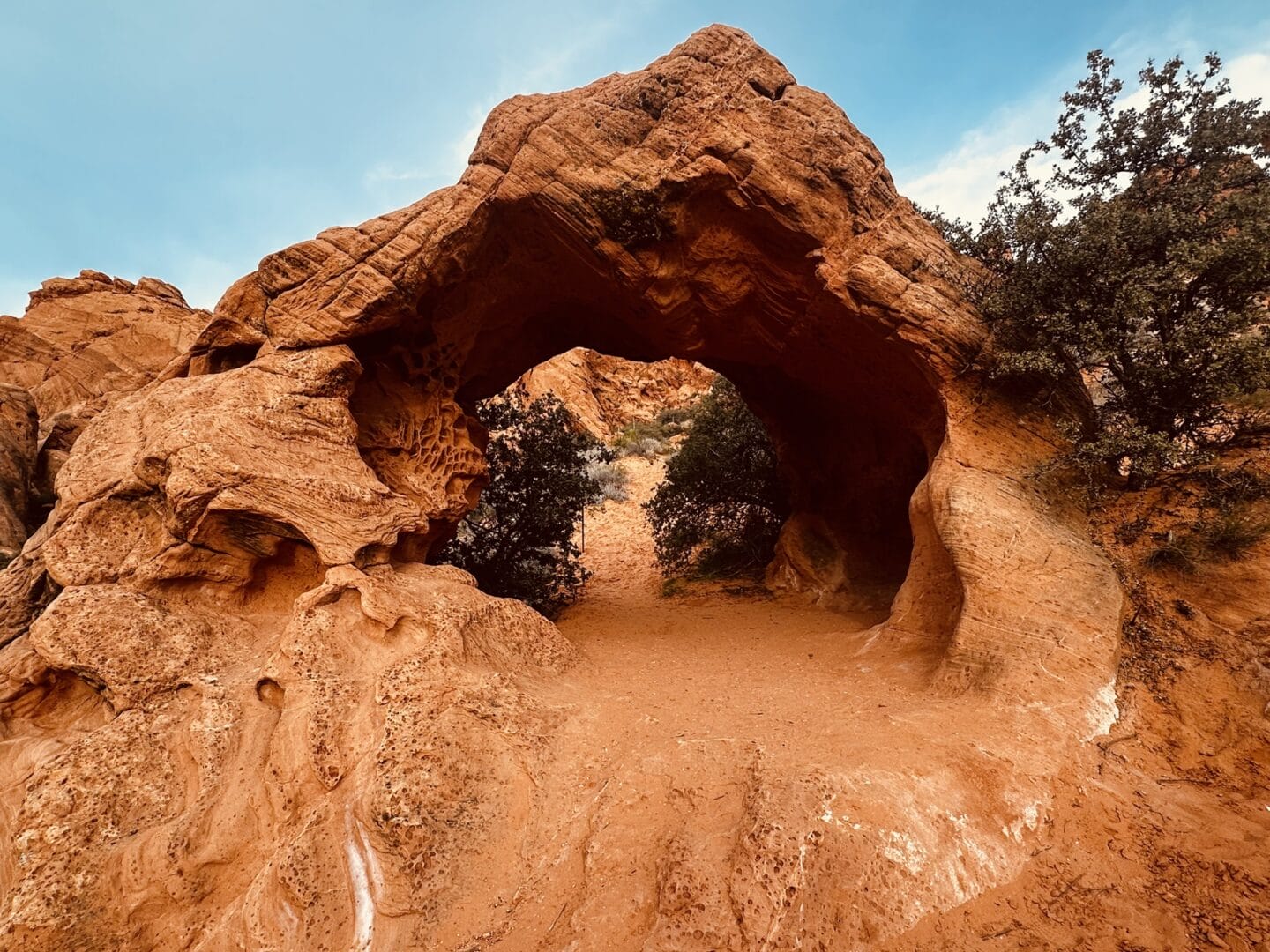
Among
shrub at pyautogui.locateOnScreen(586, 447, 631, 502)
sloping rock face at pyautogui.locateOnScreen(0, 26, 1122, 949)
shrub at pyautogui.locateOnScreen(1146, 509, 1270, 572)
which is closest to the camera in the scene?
sloping rock face at pyautogui.locateOnScreen(0, 26, 1122, 949)

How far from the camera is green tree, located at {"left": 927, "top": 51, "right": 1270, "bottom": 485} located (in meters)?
4.92

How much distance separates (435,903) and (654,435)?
2523cm

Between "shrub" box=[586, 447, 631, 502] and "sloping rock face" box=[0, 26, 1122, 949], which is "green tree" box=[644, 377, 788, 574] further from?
"shrub" box=[586, 447, 631, 502]

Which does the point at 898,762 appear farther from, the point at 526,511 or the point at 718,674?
the point at 526,511

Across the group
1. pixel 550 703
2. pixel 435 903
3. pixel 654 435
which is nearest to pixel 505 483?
pixel 550 703

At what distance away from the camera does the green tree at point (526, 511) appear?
10.6 m

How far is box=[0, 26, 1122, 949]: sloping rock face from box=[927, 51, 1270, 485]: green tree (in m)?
0.63

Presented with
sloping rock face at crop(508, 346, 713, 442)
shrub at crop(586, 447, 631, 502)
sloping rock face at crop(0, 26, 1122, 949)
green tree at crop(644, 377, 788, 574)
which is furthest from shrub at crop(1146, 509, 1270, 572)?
sloping rock face at crop(508, 346, 713, 442)

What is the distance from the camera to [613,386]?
103ft

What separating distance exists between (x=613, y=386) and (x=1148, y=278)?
27146mm

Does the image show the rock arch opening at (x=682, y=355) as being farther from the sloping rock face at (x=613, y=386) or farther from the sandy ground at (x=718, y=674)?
the sloping rock face at (x=613, y=386)

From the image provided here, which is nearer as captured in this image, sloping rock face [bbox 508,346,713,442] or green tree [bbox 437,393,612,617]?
green tree [bbox 437,393,612,617]

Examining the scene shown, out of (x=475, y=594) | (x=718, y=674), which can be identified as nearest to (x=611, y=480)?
(x=718, y=674)

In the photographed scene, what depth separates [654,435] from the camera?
27.8 meters
